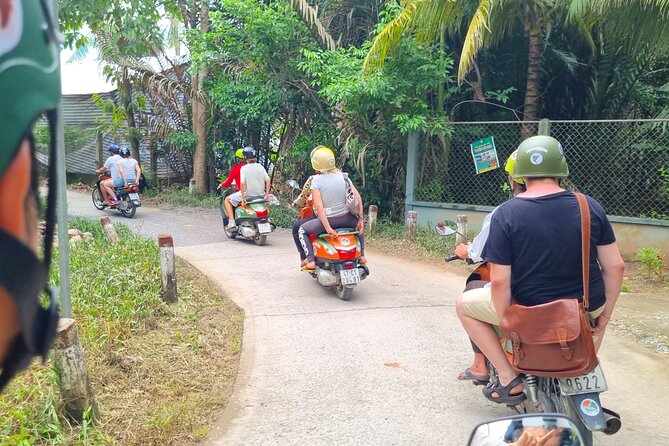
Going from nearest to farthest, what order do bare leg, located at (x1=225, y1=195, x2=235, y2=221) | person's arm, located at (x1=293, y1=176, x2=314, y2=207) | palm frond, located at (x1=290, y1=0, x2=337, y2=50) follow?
person's arm, located at (x1=293, y1=176, x2=314, y2=207) < bare leg, located at (x1=225, y1=195, x2=235, y2=221) < palm frond, located at (x1=290, y1=0, x2=337, y2=50)

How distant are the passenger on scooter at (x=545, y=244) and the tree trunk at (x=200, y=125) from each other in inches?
482

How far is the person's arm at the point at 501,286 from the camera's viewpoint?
10.7 feet

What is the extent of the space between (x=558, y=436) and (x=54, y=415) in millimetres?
2967

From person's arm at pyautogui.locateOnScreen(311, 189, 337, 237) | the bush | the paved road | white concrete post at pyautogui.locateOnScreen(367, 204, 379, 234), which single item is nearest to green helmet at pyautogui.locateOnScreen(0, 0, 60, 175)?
the paved road

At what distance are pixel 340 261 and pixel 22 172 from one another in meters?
5.91

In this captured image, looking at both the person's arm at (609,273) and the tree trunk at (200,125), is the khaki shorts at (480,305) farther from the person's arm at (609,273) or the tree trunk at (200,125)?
the tree trunk at (200,125)

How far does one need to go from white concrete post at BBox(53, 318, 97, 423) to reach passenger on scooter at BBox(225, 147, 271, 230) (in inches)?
239

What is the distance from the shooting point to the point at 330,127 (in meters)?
12.1

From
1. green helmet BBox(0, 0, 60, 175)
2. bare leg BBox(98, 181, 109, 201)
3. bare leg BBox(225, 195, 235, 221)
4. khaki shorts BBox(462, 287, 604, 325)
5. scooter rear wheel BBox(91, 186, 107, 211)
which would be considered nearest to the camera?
green helmet BBox(0, 0, 60, 175)

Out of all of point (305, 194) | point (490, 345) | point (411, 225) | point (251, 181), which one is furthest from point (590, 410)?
point (251, 181)

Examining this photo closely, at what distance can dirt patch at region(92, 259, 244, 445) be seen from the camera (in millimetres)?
3744

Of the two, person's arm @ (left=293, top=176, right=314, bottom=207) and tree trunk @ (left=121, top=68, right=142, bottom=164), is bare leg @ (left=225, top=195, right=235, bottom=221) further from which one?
tree trunk @ (left=121, top=68, right=142, bottom=164)

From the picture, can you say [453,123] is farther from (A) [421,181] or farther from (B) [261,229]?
(B) [261,229]

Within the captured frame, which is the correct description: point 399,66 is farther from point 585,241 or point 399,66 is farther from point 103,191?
point 585,241
